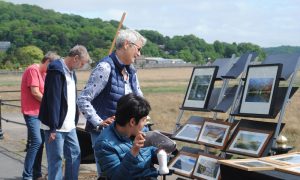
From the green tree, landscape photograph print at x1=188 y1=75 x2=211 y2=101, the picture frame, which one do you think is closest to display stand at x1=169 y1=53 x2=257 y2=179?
landscape photograph print at x1=188 y1=75 x2=211 y2=101

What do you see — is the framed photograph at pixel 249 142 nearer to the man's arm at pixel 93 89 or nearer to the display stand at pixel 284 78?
the display stand at pixel 284 78

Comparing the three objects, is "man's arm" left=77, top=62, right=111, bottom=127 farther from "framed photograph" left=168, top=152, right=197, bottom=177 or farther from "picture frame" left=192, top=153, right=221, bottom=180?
"framed photograph" left=168, top=152, right=197, bottom=177

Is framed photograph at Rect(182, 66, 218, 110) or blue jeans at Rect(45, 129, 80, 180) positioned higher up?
framed photograph at Rect(182, 66, 218, 110)

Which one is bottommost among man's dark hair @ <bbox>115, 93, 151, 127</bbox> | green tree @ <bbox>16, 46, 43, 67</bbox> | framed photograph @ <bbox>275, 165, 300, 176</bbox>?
green tree @ <bbox>16, 46, 43, 67</bbox>

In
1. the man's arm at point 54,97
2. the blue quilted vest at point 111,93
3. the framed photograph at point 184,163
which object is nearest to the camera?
the blue quilted vest at point 111,93

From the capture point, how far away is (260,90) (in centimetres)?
558

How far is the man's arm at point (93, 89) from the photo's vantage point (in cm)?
462

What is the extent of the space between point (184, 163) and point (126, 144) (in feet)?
9.23

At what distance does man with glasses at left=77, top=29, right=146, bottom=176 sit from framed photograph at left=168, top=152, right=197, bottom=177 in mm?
1681

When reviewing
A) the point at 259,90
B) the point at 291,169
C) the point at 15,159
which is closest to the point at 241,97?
the point at 259,90

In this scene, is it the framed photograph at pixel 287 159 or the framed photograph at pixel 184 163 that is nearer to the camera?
the framed photograph at pixel 287 159

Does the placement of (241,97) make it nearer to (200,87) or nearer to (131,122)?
(200,87)

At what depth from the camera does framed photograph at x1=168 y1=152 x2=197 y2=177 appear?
608 centimetres

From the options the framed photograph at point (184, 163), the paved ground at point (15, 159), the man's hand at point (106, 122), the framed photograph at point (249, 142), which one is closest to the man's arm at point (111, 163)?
the man's hand at point (106, 122)
